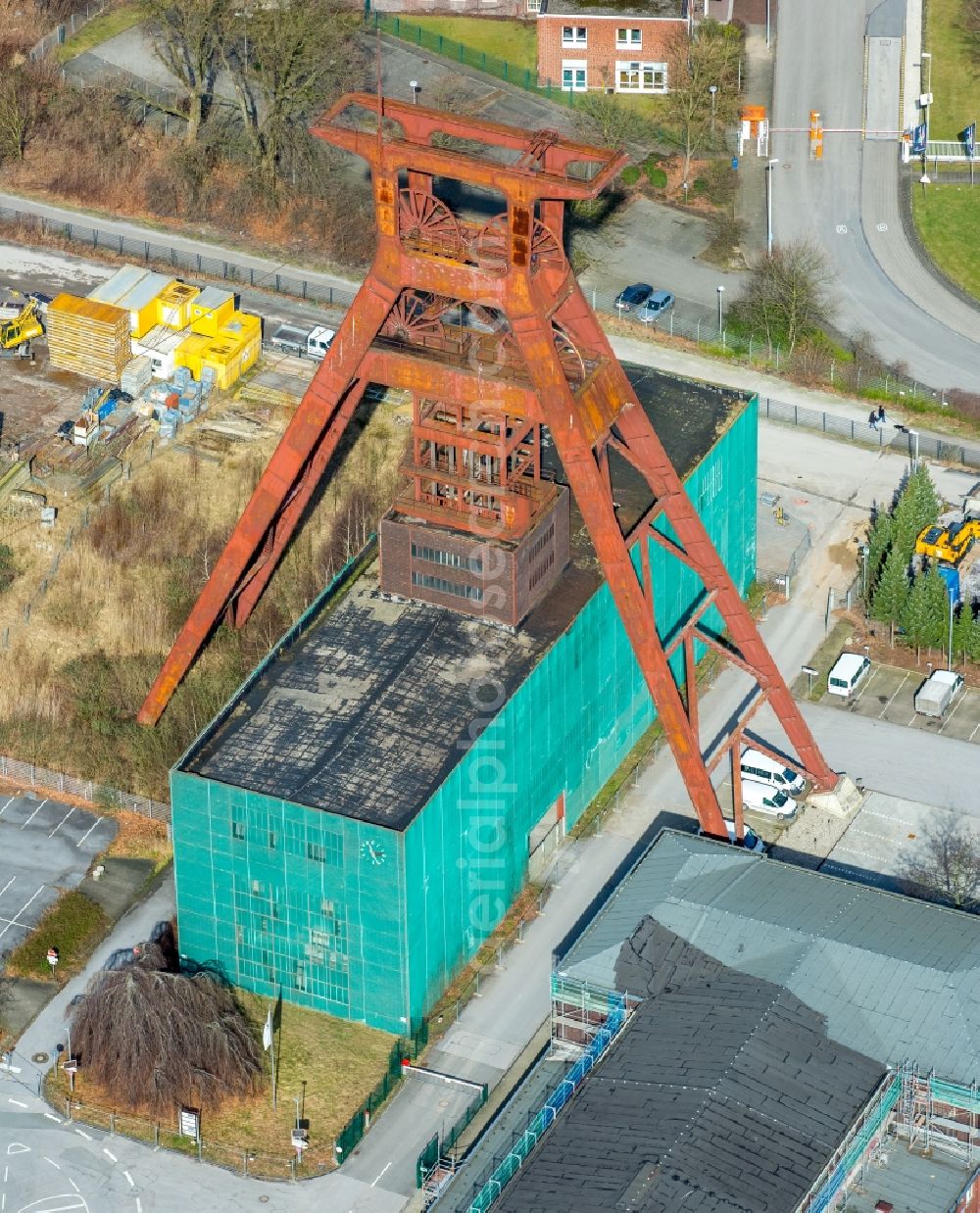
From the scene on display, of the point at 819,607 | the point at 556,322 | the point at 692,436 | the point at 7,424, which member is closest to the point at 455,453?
the point at 556,322

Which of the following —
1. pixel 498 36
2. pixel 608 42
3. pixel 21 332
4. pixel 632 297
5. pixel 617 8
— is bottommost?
pixel 632 297

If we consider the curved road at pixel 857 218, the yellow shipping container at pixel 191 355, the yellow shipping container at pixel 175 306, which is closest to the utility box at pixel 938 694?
the curved road at pixel 857 218

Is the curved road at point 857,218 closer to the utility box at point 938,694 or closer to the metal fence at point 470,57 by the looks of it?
the metal fence at point 470,57

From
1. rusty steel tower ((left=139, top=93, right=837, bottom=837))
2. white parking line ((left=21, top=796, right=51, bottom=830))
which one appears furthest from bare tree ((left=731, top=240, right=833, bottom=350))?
white parking line ((left=21, top=796, right=51, bottom=830))

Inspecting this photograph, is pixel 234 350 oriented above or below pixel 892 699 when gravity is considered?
above

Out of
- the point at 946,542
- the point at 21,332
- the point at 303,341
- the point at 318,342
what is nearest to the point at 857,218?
the point at 318,342

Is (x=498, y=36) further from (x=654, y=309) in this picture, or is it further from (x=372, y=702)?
(x=372, y=702)
